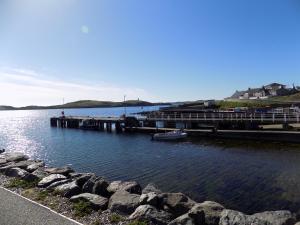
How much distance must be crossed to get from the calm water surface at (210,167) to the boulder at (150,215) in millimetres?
7050

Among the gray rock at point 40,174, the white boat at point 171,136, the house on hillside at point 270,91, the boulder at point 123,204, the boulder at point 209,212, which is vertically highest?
the house on hillside at point 270,91

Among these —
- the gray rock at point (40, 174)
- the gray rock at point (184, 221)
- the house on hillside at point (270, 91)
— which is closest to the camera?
the gray rock at point (184, 221)

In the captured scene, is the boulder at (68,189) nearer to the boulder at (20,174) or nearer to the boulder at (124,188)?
the boulder at (124,188)

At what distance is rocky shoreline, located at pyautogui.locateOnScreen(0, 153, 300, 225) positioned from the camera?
9.58m

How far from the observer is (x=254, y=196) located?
17.3m

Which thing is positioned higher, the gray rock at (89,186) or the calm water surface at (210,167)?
the gray rock at (89,186)

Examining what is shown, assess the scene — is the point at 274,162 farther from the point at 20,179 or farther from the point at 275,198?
the point at 20,179

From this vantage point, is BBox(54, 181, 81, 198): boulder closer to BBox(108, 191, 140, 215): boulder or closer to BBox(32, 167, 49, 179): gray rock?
BBox(108, 191, 140, 215): boulder

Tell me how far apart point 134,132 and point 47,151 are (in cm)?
2009

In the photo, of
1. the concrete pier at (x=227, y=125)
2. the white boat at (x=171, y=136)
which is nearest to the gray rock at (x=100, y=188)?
the concrete pier at (x=227, y=125)

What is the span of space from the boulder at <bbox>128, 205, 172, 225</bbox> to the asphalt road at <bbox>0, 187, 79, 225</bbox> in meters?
1.99

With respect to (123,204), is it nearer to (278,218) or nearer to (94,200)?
(94,200)

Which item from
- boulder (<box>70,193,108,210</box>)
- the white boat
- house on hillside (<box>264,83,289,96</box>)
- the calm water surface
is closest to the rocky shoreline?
boulder (<box>70,193,108,210</box>)

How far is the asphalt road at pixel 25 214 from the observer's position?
9367 millimetres
